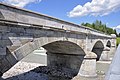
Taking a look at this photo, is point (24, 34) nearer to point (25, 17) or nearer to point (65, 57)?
point (25, 17)

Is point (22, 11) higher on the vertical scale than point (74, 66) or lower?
higher

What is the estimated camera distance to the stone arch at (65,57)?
50.0ft

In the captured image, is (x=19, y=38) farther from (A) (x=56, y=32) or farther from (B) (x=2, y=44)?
(A) (x=56, y=32)

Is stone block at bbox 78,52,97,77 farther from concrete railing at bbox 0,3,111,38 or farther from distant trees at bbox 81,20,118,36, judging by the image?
distant trees at bbox 81,20,118,36

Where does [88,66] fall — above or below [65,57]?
below

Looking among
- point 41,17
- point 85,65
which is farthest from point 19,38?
point 85,65

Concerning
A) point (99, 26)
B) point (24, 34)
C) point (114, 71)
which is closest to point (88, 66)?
point (24, 34)

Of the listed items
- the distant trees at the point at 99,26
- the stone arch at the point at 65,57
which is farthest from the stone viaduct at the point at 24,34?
the distant trees at the point at 99,26

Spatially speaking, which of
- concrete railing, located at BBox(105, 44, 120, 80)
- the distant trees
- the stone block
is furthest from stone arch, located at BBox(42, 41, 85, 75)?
the distant trees

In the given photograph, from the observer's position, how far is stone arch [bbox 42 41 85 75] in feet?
50.0

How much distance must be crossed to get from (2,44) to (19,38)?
0.92 meters

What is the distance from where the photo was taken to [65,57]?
16547mm

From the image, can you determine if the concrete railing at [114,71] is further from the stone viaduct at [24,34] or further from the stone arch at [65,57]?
the stone arch at [65,57]

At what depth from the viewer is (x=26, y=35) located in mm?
6934
